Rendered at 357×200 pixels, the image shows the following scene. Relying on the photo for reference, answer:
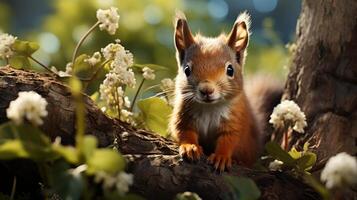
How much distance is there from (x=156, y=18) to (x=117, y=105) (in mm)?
1358

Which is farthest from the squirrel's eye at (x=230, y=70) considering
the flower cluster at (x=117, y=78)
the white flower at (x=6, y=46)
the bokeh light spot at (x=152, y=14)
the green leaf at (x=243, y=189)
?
the bokeh light spot at (x=152, y=14)

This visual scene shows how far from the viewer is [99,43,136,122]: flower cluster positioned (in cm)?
140

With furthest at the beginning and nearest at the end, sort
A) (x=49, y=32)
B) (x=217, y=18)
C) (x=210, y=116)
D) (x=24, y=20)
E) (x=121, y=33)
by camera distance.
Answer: (x=24, y=20) < (x=217, y=18) < (x=49, y=32) < (x=121, y=33) < (x=210, y=116)

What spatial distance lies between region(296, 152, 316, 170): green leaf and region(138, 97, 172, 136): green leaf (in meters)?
0.37

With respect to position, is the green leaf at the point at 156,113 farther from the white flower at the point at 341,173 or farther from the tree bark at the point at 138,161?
the white flower at the point at 341,173

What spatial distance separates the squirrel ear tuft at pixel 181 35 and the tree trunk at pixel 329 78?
26 centimetres

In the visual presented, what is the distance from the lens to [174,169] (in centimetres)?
122

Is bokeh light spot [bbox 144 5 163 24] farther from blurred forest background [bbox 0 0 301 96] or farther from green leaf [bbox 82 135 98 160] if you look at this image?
green leaf [bbox 82 135 98 160]

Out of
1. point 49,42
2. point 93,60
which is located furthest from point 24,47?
point 49,42

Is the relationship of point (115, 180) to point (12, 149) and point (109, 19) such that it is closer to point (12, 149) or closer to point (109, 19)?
point (12, 149)

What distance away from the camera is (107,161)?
837 mm

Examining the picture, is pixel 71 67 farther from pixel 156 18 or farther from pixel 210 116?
pixel 156 18

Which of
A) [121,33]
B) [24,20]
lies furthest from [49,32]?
[24,20]

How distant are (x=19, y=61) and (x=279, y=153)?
0.55 m
